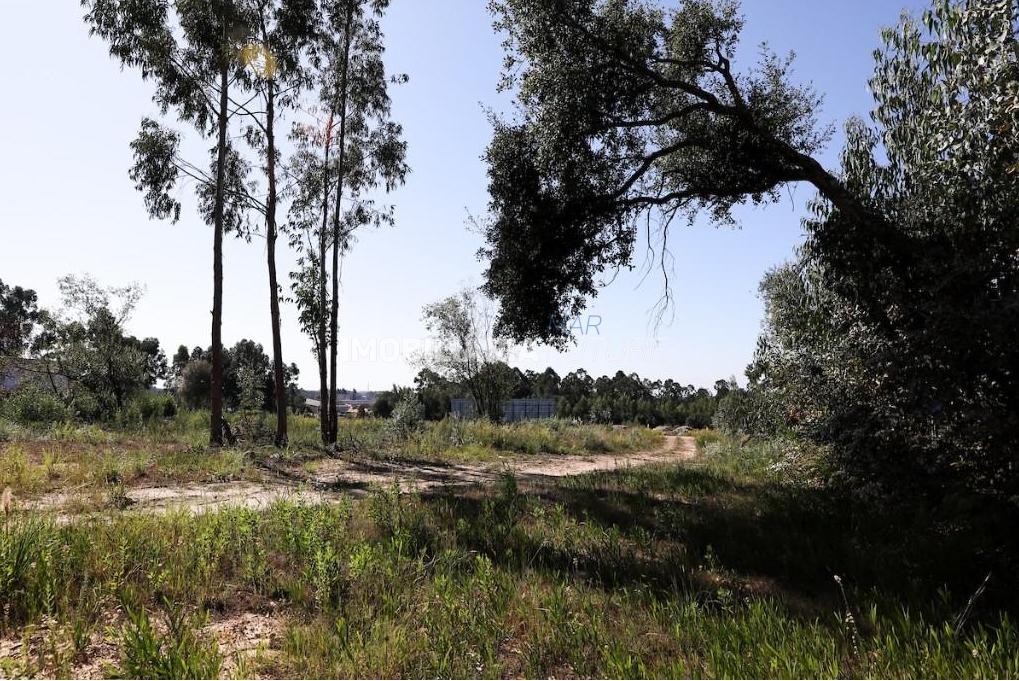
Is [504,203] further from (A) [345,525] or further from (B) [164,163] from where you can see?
(B) [164,163]

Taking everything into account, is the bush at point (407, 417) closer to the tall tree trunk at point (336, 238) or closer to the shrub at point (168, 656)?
the tall tree trunk at point (336, 238)

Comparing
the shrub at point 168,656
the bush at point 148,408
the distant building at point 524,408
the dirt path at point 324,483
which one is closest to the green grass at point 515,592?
the shrub at point 168,656

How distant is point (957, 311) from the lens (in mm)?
6047

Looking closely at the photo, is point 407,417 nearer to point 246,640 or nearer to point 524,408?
point 246,640

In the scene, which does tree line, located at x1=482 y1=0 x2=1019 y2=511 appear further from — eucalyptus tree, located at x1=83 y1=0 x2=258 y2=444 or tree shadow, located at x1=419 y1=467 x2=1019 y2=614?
eucalyptus tree, located at x1=83 y1=0 x2=258 y2=444

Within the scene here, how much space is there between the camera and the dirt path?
7593 millimetres

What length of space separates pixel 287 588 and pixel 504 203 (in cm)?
921

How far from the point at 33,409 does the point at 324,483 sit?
15.2 meters

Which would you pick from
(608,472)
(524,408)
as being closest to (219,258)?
(608,472)

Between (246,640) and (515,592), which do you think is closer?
(246,640)

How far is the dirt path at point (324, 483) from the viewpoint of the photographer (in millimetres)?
7593

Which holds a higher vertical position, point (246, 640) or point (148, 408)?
point (148, 408)

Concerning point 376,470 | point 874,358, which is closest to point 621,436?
point 376,470

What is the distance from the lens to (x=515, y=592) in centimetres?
427
